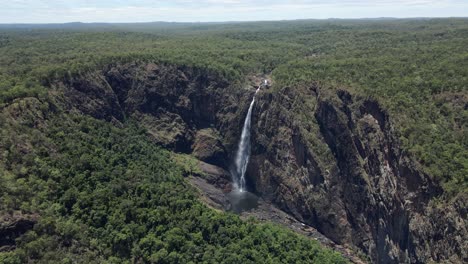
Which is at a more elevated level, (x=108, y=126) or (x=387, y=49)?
(x=387, y=49)

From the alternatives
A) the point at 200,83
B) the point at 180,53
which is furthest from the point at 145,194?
the point at 180,53

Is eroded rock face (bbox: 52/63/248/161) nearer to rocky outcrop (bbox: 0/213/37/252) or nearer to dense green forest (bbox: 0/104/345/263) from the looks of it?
dense green forest (bbox: 0/104/345/263)

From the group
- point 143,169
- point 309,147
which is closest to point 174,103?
point 143,169

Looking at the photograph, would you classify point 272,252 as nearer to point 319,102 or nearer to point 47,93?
point 319,102

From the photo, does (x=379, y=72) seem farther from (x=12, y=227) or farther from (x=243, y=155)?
(x=12, y=227)

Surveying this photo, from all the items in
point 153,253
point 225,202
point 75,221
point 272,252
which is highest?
point 75,221

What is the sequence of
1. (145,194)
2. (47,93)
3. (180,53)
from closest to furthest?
1. (145,194)
2. (47,93)
3. (180,53)

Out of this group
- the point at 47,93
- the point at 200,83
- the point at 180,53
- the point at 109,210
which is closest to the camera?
the point at 109,210
